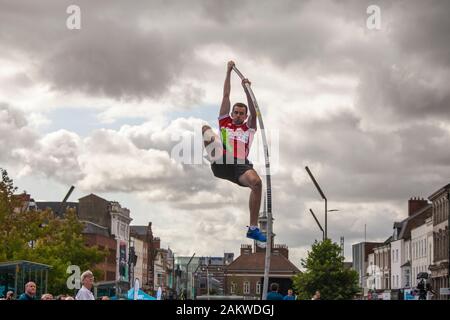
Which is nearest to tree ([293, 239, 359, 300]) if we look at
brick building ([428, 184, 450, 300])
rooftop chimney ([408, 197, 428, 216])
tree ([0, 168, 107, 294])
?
tree ([0, 168, 107, 294])

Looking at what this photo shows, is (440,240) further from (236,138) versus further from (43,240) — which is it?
(236,138)

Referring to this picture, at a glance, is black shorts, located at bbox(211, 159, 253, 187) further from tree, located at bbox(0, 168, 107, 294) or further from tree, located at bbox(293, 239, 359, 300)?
tree, located at bbox(293, 239, 359, 300)

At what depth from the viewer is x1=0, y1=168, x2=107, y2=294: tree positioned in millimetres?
64500

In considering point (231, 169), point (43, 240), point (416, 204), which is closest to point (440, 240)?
point (416, 204)

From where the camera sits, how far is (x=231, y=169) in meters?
18.9

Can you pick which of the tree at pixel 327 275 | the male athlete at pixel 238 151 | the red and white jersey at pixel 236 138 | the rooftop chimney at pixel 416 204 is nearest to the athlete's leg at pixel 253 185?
the male athlete at pixel 238 151

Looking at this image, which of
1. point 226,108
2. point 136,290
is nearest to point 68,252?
point 136,290

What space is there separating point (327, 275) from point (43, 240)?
888 inches

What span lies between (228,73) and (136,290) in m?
14.4

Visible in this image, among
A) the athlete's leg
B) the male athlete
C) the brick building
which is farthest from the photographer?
the brick building

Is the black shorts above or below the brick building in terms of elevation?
below

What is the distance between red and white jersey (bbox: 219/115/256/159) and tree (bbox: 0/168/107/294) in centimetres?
4562
